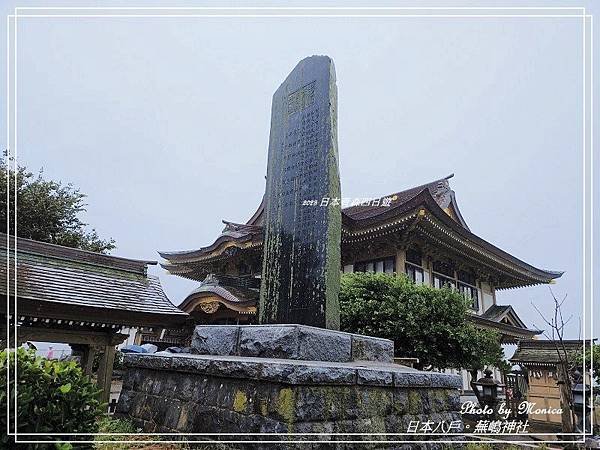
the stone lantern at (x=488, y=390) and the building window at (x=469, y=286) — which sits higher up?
the building window at (x=469, y=286)

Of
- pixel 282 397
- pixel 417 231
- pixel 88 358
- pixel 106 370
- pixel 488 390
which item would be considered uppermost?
pixel 417 231

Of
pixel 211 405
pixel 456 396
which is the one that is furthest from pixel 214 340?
pixel 456 396

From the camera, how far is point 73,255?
9.63 meters

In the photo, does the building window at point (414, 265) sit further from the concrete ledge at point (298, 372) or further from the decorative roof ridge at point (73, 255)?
the concrete ledge at point (298, 372)

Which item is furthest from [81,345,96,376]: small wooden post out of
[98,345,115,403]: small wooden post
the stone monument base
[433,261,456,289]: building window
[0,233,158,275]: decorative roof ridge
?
[433,261,456,289]: building window

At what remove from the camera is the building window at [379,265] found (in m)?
14.1

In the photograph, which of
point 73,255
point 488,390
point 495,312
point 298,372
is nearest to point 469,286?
point 495,312

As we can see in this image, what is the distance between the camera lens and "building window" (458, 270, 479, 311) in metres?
16.6

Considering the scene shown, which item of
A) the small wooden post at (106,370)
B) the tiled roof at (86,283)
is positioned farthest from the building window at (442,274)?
the small wooden post at (106,370)

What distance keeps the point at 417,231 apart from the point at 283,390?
11.3 m

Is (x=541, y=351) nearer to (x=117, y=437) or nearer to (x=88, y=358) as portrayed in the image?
(x=88, y=358)

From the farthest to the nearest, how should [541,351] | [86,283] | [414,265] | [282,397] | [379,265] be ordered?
[379,265], [414,265], [541,351], [86,283], [282,397]

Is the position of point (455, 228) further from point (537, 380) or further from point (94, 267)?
point (94, 267)

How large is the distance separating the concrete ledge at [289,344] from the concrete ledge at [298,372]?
0.25m
